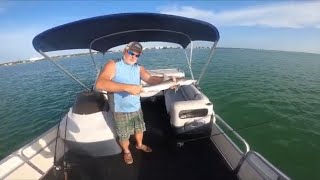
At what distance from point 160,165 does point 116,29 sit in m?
3.08

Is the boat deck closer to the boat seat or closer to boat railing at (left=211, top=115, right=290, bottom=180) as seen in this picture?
boat railing at (left=211, top=115, right=290, bottom=180)

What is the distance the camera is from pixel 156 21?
15.4ft

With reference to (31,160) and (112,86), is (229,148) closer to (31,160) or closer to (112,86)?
(112,86)

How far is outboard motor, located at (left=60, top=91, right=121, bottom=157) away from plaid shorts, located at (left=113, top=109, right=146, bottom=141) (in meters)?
0.30

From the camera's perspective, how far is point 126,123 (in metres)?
4.11

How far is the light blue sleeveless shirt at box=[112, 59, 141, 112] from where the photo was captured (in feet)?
12.1

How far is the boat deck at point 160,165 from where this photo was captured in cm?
394

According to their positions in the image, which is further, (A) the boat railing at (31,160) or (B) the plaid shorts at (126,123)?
(B) the plaid shorts at (126,123)

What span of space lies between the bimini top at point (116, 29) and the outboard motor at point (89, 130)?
143cm

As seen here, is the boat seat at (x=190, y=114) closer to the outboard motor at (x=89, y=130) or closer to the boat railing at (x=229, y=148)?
the boat railing at (x=229, y=148)

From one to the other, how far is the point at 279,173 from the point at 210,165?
143 cm

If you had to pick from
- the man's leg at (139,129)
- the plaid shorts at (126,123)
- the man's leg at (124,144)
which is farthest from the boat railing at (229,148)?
the man's leg at (124,144)

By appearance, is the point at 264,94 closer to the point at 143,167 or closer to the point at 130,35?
the point at 130,35

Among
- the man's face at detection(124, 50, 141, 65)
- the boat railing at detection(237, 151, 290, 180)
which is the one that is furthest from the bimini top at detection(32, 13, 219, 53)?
the boat railing at detection(237, 151, 290, 180)
